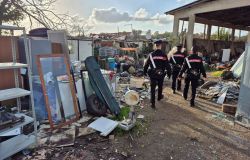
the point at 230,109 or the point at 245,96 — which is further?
the point at 230,109

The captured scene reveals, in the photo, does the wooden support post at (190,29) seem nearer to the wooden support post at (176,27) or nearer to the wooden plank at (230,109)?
the wooden support post at (176,27)

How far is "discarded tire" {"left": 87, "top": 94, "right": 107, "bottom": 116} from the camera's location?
4.32 metres

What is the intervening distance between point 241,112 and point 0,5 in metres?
9.96

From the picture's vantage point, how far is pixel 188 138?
3643mm

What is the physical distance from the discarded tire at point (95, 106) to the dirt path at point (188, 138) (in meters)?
1.03

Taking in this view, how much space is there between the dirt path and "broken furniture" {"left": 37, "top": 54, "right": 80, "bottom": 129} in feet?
4.26

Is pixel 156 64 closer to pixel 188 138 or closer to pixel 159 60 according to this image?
pixel 159 60

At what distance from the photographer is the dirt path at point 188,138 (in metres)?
3.14

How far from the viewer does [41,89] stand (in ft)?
12.9

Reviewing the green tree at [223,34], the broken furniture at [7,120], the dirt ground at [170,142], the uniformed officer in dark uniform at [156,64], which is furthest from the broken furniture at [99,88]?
the green tree at [223,34]

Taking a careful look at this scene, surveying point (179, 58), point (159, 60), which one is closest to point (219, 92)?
point (179, 58)

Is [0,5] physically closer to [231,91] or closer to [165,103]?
[165,103]

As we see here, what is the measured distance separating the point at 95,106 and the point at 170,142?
186 cm

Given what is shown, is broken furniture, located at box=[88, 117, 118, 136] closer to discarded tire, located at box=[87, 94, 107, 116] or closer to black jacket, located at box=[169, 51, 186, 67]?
discarded tire, located at box=[87, 94, 107, 116]
